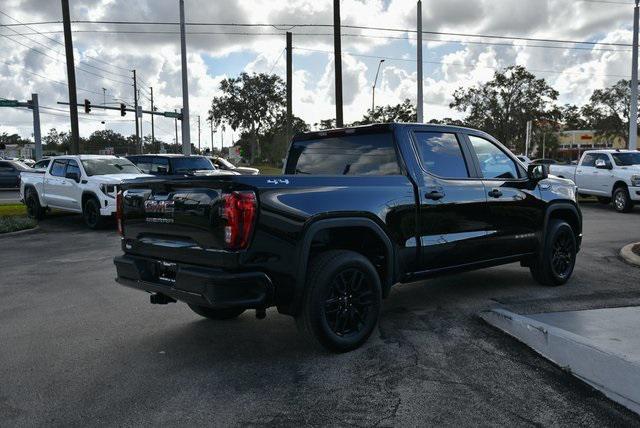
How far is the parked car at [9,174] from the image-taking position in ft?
102

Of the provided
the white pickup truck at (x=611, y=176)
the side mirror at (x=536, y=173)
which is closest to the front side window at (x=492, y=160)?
the side mirror at (x=536, y=173)

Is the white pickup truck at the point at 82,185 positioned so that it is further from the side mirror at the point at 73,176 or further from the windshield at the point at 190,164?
the windshield at the point at 190,164

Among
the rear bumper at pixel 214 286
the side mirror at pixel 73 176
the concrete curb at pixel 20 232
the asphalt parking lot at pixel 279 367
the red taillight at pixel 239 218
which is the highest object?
the side mirror at pixel 73 176

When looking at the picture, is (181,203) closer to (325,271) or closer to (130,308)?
(325,271)

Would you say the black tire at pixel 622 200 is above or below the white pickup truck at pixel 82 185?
below

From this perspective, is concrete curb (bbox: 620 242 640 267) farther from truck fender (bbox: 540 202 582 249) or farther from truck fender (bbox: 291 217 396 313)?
truck fender (bbox: 291 217 396 313)

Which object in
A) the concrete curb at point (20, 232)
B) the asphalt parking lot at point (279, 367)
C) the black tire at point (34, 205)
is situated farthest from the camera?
the black tire at point (34, 205)

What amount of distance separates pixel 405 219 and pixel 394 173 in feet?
1.49

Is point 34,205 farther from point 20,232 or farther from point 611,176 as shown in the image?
point 611,176

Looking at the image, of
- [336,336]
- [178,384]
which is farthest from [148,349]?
[336,336]

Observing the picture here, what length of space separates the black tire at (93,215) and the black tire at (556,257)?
10.1m

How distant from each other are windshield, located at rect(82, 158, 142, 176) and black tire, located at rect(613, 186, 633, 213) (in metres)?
13.6

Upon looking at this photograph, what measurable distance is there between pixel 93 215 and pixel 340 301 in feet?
34.9

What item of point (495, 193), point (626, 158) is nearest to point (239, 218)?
point (495, 193)
